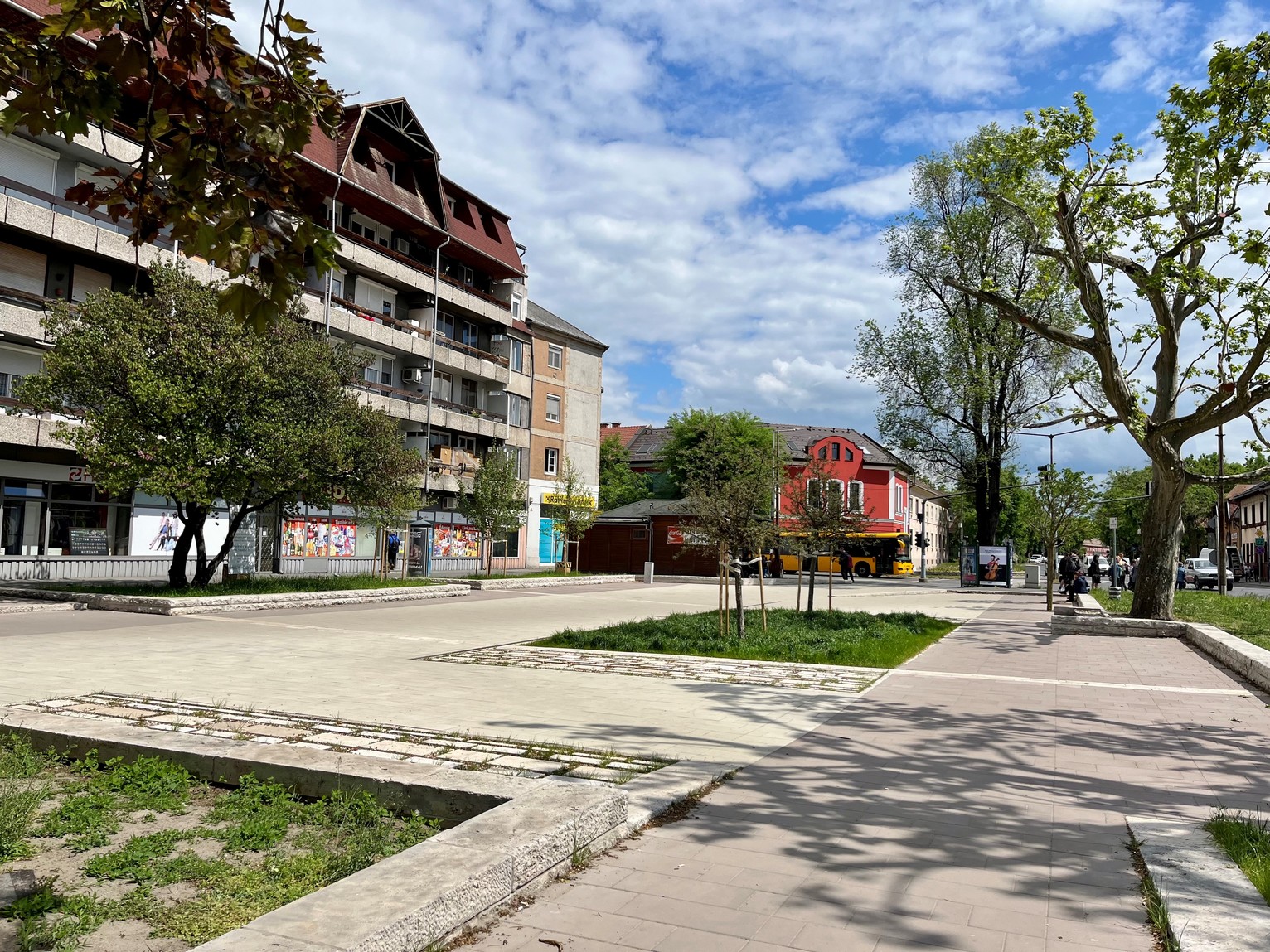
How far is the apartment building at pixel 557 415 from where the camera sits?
49188 millimetres

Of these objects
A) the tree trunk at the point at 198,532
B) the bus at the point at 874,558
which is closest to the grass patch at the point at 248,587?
the tree trunk at the point at 198,532

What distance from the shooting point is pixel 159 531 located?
29703mm

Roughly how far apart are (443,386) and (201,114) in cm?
3973

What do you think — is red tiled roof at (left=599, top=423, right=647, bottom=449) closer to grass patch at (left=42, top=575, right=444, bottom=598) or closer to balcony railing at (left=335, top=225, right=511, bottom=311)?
balcony railing at (left=335, top=225, right=511, bottom=311)

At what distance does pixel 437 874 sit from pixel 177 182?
2.84m

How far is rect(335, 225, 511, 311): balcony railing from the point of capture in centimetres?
3709

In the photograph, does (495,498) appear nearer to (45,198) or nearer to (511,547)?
(511,547)

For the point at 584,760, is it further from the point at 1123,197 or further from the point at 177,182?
the point at 1123,197

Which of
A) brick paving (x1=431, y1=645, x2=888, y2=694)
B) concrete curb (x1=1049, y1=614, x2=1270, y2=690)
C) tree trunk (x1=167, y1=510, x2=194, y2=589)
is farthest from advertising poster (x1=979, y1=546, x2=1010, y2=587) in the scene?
brick paving (x1=431, y1=645, x2=888, y2=694)

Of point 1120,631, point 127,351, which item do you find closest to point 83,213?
point 127,351

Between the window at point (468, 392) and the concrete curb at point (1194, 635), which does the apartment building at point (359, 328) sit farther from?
the concrete curb at point (1194, 635)

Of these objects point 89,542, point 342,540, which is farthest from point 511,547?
point 89,542

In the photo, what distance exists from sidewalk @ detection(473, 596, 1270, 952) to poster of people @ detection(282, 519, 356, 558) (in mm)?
27401

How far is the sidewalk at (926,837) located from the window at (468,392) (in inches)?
1459
